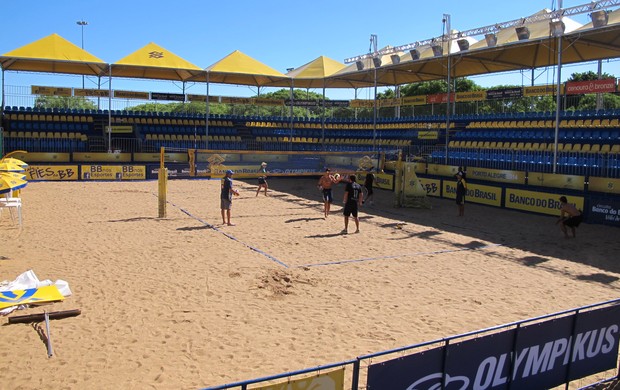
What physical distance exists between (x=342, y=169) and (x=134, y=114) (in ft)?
66.9

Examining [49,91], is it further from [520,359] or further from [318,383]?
[520,359]

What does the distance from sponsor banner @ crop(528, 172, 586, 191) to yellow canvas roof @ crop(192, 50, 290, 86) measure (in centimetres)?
2206

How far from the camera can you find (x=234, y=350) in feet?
23.1

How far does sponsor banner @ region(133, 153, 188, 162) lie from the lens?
3175 centimetres

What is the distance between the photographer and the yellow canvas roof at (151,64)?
34.2 m

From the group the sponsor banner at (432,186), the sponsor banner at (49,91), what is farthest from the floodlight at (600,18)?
the sponsor banner at (49,91)

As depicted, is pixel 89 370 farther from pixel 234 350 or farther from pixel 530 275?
pixel 530 275

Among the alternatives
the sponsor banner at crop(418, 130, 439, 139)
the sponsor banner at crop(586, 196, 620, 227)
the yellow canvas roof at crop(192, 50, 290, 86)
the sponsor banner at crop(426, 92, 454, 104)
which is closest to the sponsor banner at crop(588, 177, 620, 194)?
the sponsor banner at crop(586, 196, 620, 227)

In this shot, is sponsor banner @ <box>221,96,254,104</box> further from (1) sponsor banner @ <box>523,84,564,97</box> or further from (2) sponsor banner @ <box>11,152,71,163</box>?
(1) sponsor banner @ <box>523,84,564,97</box>

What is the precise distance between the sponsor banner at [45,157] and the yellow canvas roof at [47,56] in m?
6.13

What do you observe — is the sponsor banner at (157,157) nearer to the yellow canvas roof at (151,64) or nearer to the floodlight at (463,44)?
the yellow canvas roof at (151,64)

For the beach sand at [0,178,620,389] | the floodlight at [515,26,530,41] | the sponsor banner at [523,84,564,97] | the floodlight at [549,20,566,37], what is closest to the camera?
the beach sand at [0,178,620,389]

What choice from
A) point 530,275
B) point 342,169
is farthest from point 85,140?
point 530,275

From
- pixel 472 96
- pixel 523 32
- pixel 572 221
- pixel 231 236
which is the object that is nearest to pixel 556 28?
pixel 523 32
